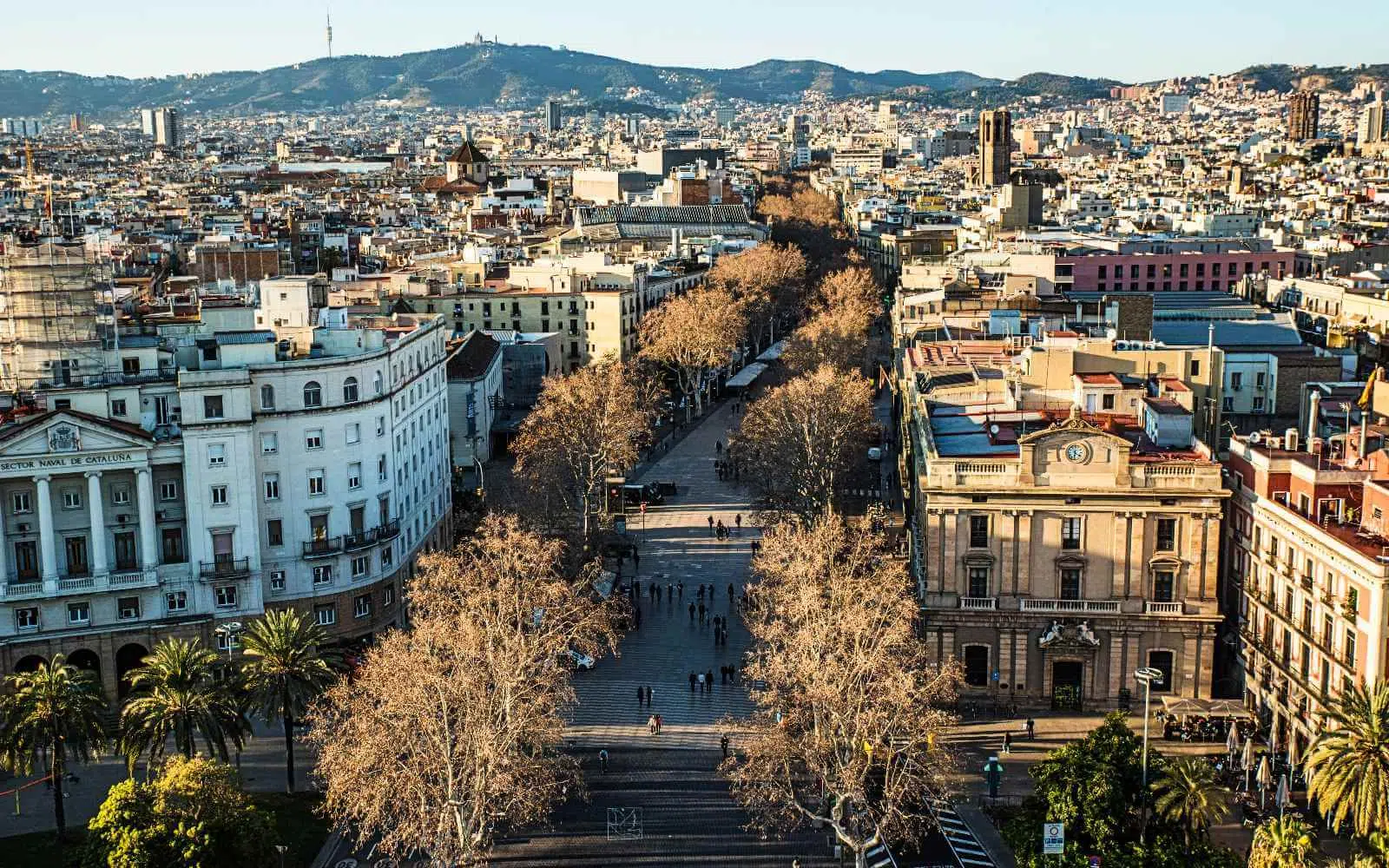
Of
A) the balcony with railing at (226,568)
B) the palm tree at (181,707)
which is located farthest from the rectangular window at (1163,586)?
the balcony with railing at (226,568)

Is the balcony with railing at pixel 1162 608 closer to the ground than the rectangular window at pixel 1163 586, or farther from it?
closer to the ground

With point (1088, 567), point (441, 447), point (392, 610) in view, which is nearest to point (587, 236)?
point (441, 447)

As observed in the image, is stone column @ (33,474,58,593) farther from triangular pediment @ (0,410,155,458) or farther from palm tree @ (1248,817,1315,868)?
palm tree @ (1248,817,1315,868)

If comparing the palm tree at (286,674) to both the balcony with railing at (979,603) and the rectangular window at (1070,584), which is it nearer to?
the balcony with railing at (979,603)

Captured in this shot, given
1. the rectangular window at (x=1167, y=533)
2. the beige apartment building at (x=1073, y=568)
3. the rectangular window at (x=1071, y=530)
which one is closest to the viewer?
the beige apartment building at (x=1073, y=568)

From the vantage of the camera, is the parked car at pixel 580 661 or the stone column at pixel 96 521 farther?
the parked car at pixel 580 661

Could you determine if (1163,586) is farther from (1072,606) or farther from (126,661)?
(126,661)

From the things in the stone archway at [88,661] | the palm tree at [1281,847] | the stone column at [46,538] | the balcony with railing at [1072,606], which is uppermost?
the stone column at [46,538]
